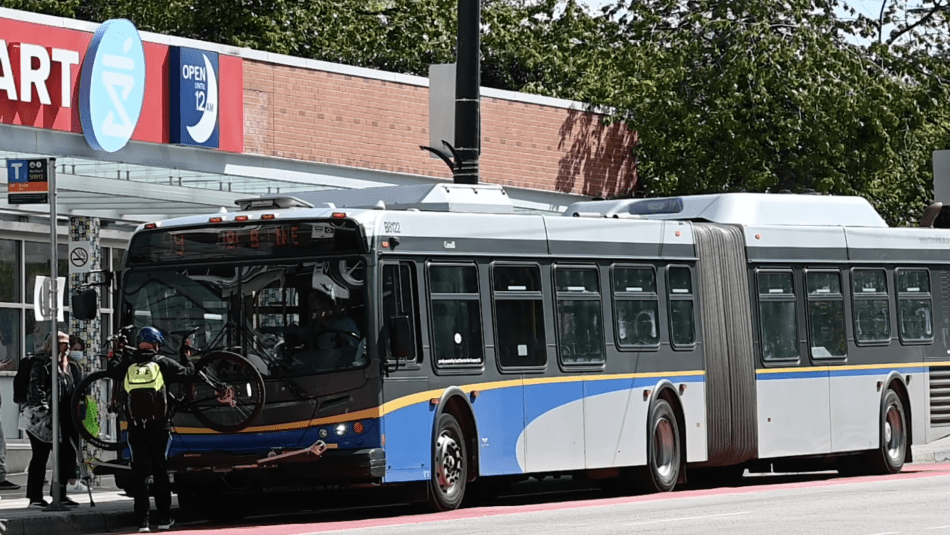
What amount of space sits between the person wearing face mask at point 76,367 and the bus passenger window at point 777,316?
7.66 metres

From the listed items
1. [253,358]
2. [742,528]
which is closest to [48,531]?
[253,358]

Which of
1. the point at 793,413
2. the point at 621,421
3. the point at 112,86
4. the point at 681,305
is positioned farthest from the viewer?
the point at 112,86

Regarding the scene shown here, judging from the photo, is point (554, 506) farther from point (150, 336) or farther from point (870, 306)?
point (870, 306)

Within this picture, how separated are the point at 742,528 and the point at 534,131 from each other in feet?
61.7

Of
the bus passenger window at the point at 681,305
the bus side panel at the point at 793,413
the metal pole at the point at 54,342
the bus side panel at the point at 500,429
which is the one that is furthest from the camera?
the bus side panel at the point at 793,413

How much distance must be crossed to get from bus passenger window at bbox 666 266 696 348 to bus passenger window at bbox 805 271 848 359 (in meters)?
2.24

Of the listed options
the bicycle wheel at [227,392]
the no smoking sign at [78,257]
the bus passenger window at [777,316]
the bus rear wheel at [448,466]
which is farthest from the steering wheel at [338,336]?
the bus passenger window at [777,316]

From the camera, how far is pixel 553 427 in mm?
18547

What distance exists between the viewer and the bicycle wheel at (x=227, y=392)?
53.4ft

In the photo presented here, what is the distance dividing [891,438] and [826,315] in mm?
2091

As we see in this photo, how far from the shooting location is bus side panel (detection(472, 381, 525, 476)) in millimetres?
17609

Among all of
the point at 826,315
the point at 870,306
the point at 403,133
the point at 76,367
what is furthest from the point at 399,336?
the point at 403,133

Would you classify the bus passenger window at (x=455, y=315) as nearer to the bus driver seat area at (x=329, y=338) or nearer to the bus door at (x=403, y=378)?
the bus door at (x=403, y=378)

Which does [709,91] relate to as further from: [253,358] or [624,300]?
[253,358]
